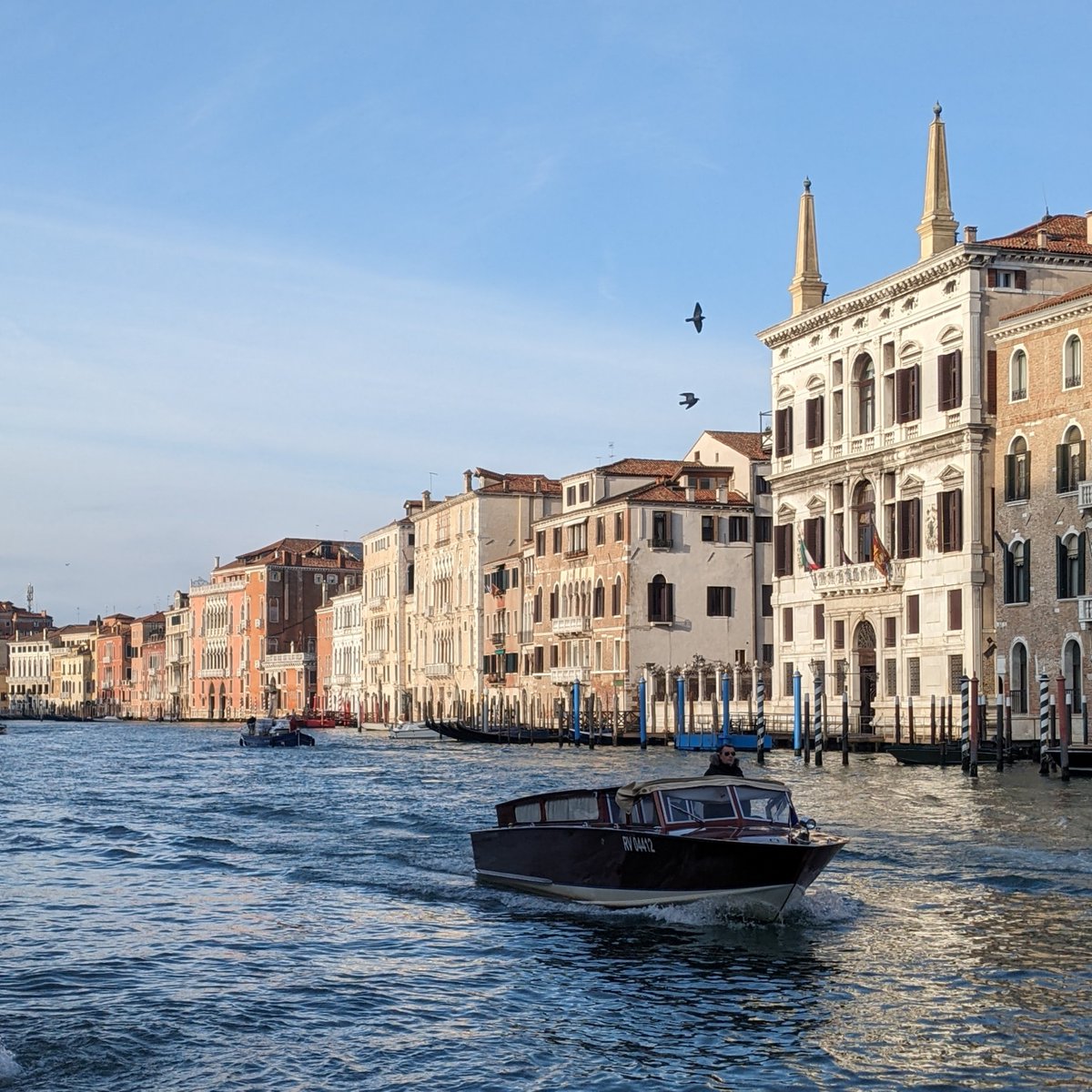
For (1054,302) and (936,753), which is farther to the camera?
(1054,302)

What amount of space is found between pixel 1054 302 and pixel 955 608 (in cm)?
846

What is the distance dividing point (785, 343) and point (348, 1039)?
147 feet

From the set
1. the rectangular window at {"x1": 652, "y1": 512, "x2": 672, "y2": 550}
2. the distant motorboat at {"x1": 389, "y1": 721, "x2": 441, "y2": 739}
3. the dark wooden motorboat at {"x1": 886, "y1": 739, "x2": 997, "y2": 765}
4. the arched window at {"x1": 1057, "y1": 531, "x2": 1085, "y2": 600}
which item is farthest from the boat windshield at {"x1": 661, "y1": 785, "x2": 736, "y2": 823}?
the distant motorboat at {"x1": 389, "y1": 721, "x2": 441, "y2": 739}

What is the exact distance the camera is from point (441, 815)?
29.3m

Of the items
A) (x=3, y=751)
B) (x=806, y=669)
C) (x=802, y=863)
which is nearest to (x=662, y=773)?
(x=806, y=669)

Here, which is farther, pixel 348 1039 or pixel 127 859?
pixel 127 859

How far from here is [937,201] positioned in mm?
48438

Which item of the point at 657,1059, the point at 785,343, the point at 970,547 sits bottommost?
the point at 657,1059

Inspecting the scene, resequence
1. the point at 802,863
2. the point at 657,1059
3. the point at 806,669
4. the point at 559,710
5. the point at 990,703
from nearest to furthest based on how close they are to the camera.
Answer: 1. the point at 657,1059
2. the point at 802,863
3. the point at 990,703
4. the point at 806,669
5. the point at 559,710

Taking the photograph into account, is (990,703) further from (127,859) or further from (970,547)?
(127,859)

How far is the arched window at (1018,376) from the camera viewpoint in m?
44.3

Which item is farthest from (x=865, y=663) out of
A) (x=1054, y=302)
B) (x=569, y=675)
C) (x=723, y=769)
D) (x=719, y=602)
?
(x=723, y=769)

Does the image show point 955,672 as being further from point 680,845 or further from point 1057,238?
point 680,845

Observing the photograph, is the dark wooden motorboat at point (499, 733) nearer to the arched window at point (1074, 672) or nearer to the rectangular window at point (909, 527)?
the rectangular window at point (909, 527)
